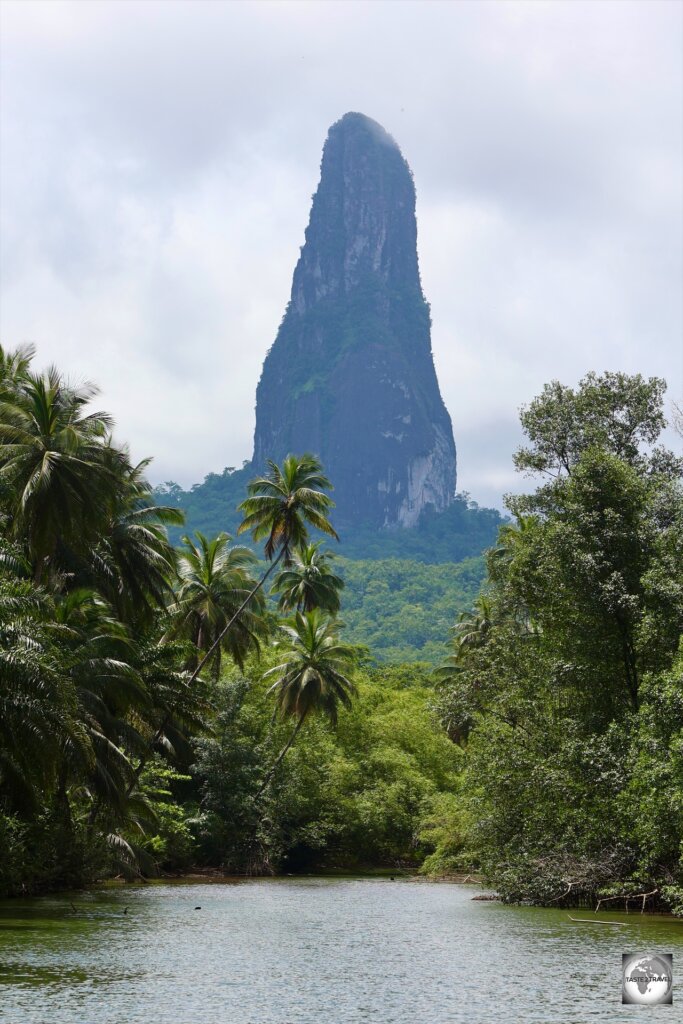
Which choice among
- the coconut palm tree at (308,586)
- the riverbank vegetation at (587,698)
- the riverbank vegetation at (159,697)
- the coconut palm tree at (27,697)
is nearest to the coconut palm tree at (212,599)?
the riverbank vegetation at (159,697)

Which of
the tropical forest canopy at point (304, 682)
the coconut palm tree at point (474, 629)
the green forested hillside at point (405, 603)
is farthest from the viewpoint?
the green forested hillside at point (405, 603)

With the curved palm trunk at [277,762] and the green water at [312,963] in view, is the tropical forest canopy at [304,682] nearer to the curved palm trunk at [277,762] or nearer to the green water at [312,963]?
the curved palm trunk at [277,762]

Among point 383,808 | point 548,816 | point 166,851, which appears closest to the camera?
point 548,816

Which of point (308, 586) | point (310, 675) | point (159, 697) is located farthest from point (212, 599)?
point (159, 697)

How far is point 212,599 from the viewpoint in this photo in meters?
48.7

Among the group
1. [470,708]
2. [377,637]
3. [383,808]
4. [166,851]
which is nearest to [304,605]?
[383,808]

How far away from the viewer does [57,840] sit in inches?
1222

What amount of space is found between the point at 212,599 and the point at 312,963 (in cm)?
3095

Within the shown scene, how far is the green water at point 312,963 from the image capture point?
13.5 meters

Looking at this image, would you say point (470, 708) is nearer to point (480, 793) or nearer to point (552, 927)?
point (480, 793)

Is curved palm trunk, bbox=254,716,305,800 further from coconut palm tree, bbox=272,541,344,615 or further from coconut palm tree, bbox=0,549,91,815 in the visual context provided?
coconut palm tree, bbox=0,549,91,815

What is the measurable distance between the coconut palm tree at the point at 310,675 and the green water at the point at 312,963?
1972cm

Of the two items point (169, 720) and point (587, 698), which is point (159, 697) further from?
point (587, 698)

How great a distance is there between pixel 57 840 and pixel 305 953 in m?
13.4
